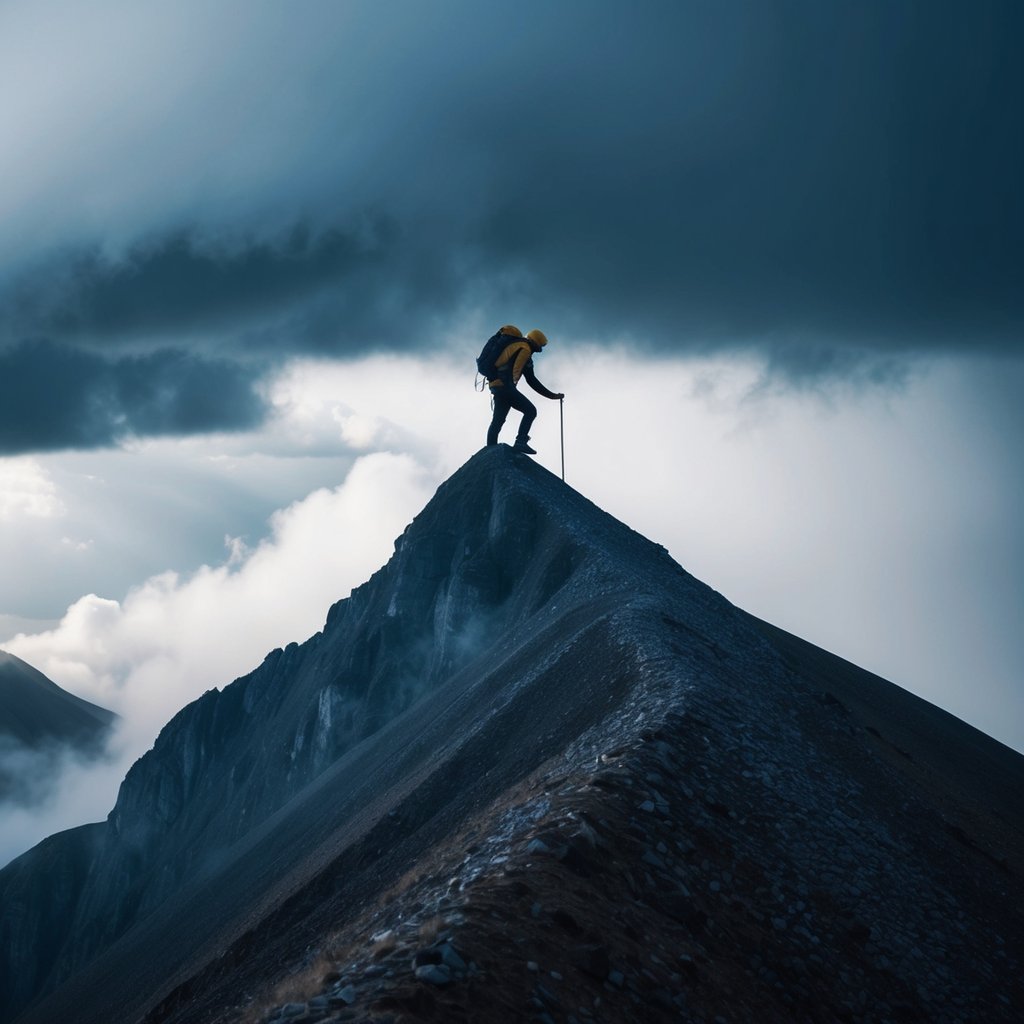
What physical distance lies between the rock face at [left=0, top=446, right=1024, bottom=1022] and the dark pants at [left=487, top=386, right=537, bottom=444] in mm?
2034

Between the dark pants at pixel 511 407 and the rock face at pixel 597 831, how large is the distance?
2.03 m

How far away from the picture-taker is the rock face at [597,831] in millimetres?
12086

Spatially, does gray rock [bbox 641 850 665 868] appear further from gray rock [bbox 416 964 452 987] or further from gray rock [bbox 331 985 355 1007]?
gray rock [bbox 331 985 355 1007]

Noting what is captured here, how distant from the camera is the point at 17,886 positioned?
4461 inches

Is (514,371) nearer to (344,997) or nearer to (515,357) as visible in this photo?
(515,357)

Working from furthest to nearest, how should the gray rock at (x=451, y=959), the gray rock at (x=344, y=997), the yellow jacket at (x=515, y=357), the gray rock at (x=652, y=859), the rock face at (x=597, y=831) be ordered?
the yellow jacket at (x=515, y=357)
the gray rock at (x=652, y=859)
the rock face at (x=597, y=831)
the gray rock at (x=451, y=959)
the gray rock at (x=344, y=997)

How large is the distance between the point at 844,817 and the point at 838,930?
4434 mm

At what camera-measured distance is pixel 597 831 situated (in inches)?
559

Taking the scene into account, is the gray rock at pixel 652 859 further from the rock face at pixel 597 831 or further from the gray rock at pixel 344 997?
the gray rock at pixel 344 997

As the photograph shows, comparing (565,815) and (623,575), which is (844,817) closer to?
(565,815)

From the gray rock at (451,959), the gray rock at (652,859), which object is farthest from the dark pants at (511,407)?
the gray rock at (451,959)

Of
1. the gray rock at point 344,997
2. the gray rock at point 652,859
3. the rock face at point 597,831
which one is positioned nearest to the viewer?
the gray rock at point 344,997

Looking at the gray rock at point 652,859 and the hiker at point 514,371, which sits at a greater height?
the hiker at point 514,371

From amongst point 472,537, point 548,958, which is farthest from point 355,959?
point 472,537
